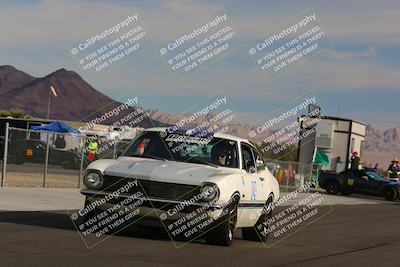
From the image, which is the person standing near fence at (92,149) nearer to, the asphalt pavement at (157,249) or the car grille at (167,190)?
the asphalt pavement at (157,249)

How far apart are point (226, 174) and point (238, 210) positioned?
0.58 meters

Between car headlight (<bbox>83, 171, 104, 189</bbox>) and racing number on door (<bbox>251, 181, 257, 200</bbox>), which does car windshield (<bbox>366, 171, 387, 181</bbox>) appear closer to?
racing number on door (<bbox>251, 181, 257, 200</bbox>)

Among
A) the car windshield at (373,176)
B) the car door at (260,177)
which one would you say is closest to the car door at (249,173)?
the car door at (260,177)

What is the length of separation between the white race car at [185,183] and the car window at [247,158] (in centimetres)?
3

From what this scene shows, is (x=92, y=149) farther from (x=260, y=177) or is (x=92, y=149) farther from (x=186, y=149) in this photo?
(x=186, y=149)

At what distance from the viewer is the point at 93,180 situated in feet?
35.3

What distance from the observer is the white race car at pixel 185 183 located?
10.4 m

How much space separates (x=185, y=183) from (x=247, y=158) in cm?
211

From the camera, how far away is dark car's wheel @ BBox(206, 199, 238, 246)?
10.7 m

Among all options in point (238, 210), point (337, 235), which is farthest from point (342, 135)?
point (238, 210)

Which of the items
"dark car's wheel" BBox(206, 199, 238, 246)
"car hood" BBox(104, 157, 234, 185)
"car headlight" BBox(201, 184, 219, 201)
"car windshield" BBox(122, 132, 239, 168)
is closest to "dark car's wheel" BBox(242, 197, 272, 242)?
"car windshield" BBox(122, 132, 239, 168)

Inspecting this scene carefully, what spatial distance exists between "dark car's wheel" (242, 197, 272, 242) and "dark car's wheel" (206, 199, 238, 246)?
53.8 inches

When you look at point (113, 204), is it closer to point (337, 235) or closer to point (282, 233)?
point (282, 233)

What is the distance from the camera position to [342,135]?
212 feet
